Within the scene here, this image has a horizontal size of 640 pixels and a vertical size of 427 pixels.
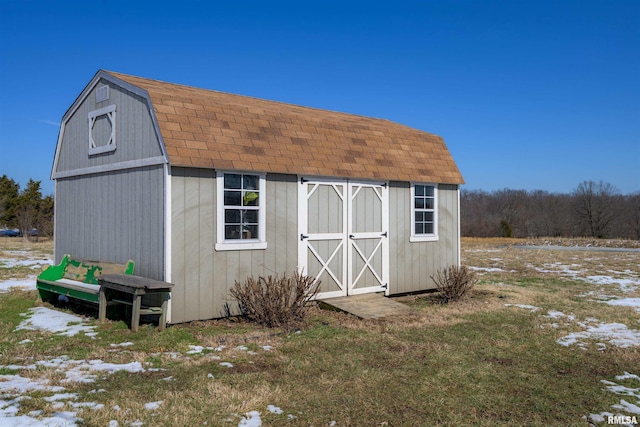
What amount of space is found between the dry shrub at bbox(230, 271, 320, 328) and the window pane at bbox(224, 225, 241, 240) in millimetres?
743

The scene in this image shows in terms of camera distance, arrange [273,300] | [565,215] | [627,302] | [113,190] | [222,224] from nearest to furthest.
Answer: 1. [273,300]
2. [222,224]
3. [113,190]
4. [627,302]
5. [565,215]

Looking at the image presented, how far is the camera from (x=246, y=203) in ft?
28.6

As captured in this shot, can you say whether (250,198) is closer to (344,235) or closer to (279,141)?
(279,141)

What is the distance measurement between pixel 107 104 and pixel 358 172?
467 cm

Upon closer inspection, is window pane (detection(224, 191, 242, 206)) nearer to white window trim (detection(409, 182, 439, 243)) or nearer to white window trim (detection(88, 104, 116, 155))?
white window trim (detection(88, 104, 116, 155))

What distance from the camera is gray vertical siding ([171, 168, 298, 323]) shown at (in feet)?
25.9

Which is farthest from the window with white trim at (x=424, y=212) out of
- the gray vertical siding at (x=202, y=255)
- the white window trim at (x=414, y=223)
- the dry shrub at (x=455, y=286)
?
the gray vertical siding at (x=202, y=255)

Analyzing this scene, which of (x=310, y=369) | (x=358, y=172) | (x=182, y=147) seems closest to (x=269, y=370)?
(x=310, y=369)

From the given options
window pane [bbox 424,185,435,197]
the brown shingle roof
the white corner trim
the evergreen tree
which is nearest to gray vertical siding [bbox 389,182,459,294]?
window pane [bbox 424,185,435,197]

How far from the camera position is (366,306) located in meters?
9.39

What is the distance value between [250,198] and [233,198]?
1.03 feet

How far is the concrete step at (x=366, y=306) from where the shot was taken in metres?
8.93

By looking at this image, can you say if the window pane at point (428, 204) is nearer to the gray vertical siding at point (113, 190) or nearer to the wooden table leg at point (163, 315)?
the gray vertical siding at point (113, 190)

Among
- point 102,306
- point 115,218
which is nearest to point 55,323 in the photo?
point 102,306
